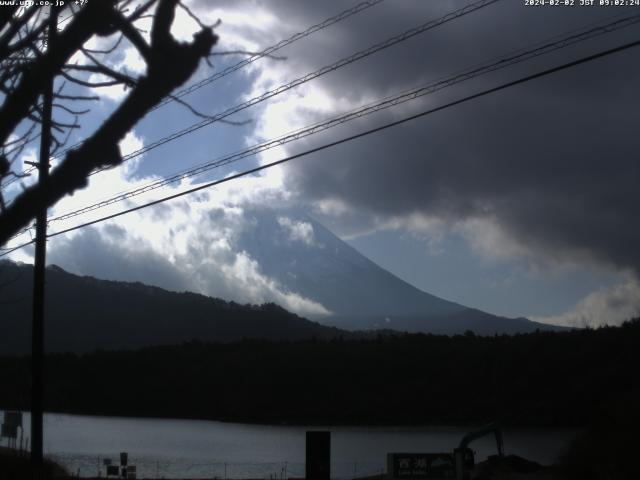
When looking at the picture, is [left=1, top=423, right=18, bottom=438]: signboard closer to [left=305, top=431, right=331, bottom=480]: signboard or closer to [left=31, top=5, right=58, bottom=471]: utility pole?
[left=305, top=431, right=331, bottom=480]: signboard

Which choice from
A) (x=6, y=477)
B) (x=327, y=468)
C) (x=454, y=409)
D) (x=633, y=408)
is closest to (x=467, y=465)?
(x=633, y=408)

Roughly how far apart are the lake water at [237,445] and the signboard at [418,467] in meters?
19.2

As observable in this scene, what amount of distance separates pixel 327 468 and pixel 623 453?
30.1ft

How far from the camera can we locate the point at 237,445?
78.1 metres

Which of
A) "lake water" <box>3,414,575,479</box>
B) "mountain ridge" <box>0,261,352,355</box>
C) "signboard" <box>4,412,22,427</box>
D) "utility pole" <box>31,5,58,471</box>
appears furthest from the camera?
"mountain ridge" <box>0,261,352,355</box>

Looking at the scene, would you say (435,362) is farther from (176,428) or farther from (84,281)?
(84,281)

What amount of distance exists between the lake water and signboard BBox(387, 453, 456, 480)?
19215 millimetres

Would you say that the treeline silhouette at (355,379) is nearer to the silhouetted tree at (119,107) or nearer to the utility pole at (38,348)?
the utility pole at (38,348)

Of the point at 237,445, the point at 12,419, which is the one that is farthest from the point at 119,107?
the point at 237,445

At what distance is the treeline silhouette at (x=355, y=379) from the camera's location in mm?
86750

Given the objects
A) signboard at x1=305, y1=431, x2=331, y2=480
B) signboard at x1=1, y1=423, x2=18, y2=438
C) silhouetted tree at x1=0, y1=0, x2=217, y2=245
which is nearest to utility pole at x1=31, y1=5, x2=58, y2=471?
signboard at x1=305, y1=431, x2=331, y2=480

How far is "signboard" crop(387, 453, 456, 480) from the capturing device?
26.6 metres

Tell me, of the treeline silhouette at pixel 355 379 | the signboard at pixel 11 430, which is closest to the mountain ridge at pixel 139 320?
the treeline silhouette at pixel 355 379

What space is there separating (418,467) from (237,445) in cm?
5367
